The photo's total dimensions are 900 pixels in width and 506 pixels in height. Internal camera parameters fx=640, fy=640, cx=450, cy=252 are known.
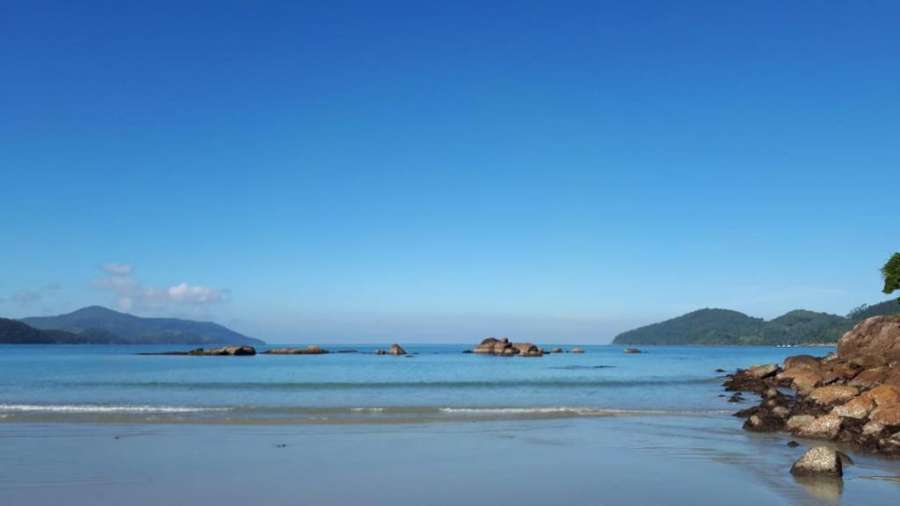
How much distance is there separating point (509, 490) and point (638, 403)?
2241cm

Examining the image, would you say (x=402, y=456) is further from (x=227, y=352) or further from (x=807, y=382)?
(x=227, y=352)

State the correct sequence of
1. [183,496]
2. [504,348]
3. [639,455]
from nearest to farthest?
[183,496] < [639,455] < [504,348]

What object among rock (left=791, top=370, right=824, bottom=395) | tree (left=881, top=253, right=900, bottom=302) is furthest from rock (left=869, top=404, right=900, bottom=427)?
tree (left=881, top=253, right=900, bottom=302)

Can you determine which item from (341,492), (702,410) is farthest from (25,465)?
(702,410)

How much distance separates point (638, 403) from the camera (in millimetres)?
33719

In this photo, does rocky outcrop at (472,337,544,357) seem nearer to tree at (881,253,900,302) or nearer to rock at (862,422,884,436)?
tree at (881,253,900,302)

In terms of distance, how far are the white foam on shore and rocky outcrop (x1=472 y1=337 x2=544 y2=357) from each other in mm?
109838

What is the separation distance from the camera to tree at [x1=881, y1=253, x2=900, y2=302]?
55719mm

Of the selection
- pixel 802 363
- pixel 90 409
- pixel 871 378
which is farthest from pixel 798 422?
pixel 802 363

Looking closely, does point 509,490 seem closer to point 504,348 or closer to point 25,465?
point 25,465

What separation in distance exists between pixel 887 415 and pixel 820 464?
294 inches

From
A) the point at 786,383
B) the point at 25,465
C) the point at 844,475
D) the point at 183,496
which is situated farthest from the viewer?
the point at 786,383

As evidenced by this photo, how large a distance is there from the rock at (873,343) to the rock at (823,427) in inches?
872

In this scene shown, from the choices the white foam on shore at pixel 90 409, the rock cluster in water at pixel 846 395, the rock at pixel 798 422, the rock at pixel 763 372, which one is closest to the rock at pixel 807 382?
the rock cluster in water at pixel 846 395
